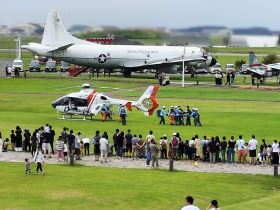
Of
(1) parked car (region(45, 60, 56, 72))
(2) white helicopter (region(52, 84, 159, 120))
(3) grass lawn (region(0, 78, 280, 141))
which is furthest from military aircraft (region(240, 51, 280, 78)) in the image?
(2) white helicopter (region(52, 84, 159, 120))

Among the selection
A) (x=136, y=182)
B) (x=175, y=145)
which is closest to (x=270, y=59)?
(x=175, y=145)

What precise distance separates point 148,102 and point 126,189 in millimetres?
26421

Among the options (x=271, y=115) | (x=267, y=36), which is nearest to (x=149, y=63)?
(x=271, y=115)

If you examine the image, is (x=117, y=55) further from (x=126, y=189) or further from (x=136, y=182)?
(x=126, y=189)

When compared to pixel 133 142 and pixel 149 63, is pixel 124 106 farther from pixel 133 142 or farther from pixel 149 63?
pixel 149 63

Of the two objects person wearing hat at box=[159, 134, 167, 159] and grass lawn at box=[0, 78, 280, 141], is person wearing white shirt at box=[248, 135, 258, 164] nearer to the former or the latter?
person wearing hat at box=[159, 134, 167, 159]

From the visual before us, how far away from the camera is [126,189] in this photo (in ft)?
115

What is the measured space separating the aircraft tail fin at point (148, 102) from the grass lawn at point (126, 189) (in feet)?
67.2

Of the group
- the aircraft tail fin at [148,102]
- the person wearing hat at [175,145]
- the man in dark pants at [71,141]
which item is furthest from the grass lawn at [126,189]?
the aircraft tail fin at [148,102]

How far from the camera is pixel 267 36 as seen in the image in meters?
23.1

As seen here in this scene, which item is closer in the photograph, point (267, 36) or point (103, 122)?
point (267, 36)

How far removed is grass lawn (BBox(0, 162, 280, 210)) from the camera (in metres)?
32.2

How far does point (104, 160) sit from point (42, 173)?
5.49m

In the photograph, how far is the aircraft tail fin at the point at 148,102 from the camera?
2387 inches
